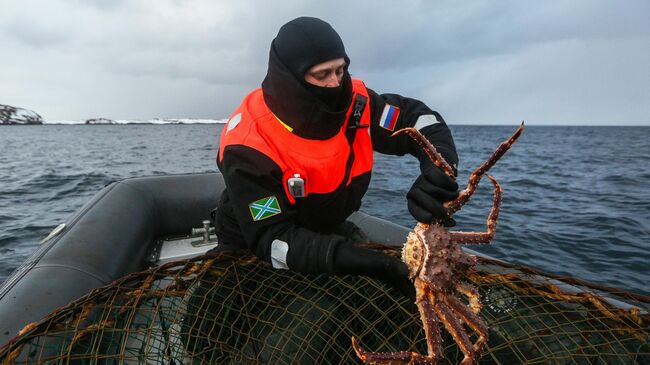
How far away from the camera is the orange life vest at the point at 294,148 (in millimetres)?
2408

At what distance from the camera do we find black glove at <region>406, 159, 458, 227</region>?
6.51ft

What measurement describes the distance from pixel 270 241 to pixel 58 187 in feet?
36.9

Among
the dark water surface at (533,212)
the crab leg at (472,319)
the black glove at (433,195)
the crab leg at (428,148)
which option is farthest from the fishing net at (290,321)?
the dark water surface at (533,212)

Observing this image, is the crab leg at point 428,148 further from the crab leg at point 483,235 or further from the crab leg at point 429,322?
the crab leg at point 429,322

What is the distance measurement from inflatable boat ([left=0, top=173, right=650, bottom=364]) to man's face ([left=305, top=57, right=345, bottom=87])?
1135 millimetres

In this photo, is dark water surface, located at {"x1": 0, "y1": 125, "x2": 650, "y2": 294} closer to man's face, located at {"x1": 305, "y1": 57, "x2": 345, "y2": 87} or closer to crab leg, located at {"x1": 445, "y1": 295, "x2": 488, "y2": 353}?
crab leg, located at {"x1": 445, "y1": 295, "x2": 488, "y2": 353}

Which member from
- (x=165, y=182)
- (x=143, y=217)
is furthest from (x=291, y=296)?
(x=165, y=182)

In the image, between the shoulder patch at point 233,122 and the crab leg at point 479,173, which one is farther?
the shoulder patch at point 233,122

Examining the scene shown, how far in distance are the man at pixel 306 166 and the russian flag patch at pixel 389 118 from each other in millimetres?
231

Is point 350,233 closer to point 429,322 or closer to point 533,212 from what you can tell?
point 429,322

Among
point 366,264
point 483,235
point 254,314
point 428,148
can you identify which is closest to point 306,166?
point 366,264

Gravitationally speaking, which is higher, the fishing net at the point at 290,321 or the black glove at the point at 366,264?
the black glove at the point at 366,264

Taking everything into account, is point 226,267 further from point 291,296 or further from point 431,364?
point 431,364

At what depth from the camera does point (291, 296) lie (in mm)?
2400
